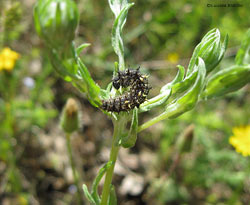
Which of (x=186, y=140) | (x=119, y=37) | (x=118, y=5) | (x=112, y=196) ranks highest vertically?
(x=118, y=5)

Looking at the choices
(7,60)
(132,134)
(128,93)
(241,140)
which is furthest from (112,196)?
(7,60)

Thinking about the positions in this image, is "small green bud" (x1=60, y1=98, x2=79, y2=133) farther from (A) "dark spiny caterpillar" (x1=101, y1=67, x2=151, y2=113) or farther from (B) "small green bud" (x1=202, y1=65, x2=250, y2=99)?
(B) "small green bud" (x1=202, y1=65, x2=250, y2=99)

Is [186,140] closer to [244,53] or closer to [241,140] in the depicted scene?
[241,140]

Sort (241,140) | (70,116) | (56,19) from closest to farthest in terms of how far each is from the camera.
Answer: (56,19) < (70,116) < (241,140)

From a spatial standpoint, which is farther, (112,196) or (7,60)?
(7,60)

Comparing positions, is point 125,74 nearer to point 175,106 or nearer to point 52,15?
point 175,106

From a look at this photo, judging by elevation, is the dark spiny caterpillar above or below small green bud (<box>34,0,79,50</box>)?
below

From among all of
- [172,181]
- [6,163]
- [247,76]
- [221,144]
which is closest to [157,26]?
[221,144]

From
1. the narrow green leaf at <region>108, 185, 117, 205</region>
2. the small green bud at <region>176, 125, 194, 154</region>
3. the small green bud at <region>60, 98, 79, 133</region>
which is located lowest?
the small green bud at <region>176, 125, 194, 154</region>

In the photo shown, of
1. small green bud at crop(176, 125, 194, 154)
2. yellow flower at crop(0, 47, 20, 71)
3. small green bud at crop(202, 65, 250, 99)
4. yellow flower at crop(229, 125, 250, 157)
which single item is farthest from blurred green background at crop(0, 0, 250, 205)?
small green bud at crop(202, 65, 250, 99)
